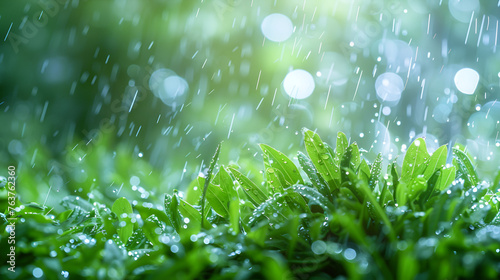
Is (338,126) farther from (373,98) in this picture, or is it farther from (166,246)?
(166,246)

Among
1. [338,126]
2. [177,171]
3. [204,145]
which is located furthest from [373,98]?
[177,171]

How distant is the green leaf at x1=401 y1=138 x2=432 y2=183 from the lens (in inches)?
26.8

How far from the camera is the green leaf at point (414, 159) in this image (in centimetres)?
68

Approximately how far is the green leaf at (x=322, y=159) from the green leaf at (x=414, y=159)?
0.40 ft

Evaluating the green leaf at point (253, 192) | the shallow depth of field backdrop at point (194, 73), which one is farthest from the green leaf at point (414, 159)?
the shallow depth of field backdrop at point (194, 73)

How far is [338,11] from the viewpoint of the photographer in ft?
9.93

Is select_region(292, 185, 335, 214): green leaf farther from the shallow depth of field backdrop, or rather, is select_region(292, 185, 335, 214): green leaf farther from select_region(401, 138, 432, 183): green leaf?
→ the shallow depth of field backdrop

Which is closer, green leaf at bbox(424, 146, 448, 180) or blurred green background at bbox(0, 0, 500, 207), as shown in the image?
green leaf at bbox(424, 146, 448, 180)

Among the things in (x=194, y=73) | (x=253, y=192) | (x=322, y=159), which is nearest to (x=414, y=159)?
(x=322, y=159)

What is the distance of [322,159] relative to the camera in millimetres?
687

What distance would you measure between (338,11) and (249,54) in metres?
0.84

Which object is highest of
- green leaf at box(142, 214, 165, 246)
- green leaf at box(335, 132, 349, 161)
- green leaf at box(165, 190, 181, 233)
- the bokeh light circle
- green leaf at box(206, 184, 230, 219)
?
the bokeh light circle

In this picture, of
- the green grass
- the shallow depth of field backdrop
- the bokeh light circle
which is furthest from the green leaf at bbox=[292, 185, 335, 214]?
the bokeh light circle

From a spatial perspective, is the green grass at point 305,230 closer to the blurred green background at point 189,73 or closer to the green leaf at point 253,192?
the green leaf at point 253,192
